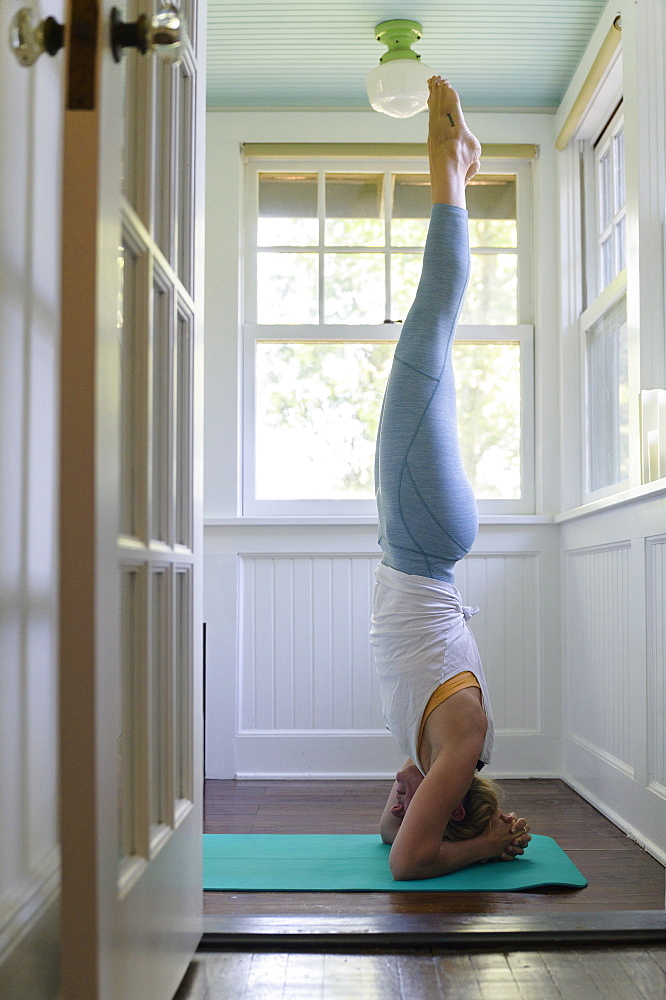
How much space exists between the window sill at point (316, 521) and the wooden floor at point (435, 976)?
1859 millimetres

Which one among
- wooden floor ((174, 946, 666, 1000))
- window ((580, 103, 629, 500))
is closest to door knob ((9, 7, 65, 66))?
wooden floor ((174, 946, 666, 1000))

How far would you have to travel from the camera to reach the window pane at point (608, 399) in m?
2.99

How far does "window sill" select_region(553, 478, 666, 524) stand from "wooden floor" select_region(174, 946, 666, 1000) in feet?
3.34

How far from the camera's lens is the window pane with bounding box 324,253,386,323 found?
11.9ft

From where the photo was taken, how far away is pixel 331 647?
11.1 feet

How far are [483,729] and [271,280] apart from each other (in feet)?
7.05

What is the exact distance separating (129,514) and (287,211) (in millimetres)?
2657

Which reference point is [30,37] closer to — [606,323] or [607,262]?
[606,323]

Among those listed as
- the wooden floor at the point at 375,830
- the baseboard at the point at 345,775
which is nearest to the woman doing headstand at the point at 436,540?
the wooden floor at the point at 375,830

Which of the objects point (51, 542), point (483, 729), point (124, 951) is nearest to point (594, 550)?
point (483, 729)

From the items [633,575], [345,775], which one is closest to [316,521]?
[345,775]

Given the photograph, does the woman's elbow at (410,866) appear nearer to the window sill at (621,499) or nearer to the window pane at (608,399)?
the window sill at (621,499)

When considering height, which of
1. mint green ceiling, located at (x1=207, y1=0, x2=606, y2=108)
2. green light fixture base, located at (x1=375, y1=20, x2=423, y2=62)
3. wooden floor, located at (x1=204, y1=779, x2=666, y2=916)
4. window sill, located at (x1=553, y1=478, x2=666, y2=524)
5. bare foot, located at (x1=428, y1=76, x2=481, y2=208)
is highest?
mint green ceiling, located at (x1=207, y1=0, x2=606, y2=108)

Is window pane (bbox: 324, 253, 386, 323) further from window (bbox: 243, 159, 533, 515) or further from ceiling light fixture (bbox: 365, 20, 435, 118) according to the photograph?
ceiling light fixture (bbox: 365, 20, 435, 118)
